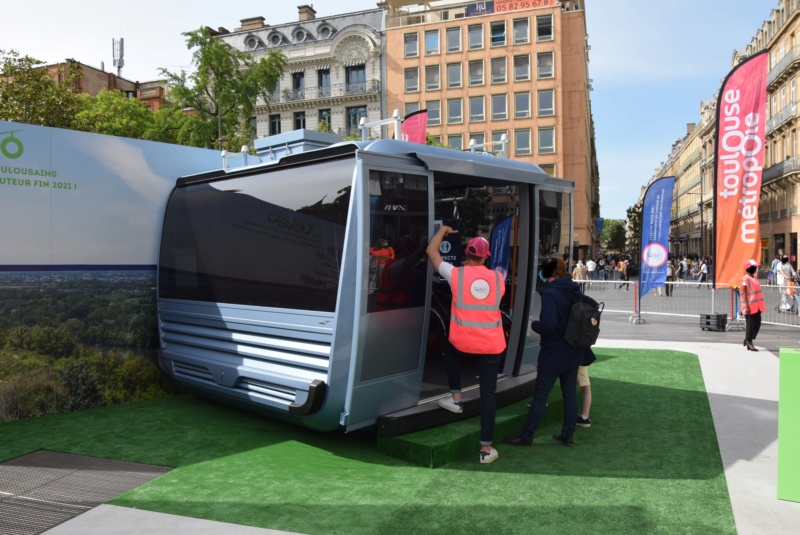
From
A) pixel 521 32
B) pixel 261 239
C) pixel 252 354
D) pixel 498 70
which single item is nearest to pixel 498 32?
pixel 521 32

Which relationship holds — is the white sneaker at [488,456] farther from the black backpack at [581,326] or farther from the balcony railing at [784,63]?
the balcony railing at [784,63]

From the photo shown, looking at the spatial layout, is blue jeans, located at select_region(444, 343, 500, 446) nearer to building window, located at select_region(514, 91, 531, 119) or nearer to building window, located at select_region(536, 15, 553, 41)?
building window, located at select_region(514, 91, 531, 119)

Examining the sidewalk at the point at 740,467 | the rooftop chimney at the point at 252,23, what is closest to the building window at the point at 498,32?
the rooftop chimney at the point at 252,23

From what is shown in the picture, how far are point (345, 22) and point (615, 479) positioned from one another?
49.8 m

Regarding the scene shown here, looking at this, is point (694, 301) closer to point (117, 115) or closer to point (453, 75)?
point (117, 115)

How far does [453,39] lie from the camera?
47688mm

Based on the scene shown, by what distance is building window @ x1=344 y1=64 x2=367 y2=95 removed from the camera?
4872 cm

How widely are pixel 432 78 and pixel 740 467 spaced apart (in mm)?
45606

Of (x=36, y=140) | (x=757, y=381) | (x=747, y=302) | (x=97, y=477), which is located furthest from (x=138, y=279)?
(x=747, y=302)

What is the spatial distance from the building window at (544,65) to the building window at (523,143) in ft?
13.3

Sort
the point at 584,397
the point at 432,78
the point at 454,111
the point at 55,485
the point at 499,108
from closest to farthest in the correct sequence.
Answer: the point at 55,485
the point at 584,397
the point at 499,108
the point at 454,111
the point at 432,78

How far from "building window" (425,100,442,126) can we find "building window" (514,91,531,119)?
5660 mm

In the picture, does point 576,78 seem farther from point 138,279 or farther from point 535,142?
point 138,279

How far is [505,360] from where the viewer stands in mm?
6984
